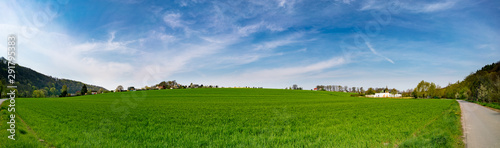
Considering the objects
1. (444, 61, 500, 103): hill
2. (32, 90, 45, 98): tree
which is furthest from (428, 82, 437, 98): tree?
(32, 90, 45, 98): tree

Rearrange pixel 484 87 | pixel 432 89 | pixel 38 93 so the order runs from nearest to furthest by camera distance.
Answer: pixel 484 87 → pixel 38 93 → pixel 432 89

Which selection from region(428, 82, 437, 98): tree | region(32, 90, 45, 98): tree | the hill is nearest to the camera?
the hill

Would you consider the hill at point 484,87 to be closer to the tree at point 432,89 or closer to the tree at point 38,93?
the tree at point 432,89

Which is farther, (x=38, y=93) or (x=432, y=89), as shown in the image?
(x=432, y=89)

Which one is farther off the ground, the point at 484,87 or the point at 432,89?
the point at 484,87

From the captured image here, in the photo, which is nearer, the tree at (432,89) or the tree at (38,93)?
the tree at (38,93)

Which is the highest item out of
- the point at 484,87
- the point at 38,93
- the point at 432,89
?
the point at 484,87

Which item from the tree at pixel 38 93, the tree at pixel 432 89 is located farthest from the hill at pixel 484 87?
the tree at pixel 38 93

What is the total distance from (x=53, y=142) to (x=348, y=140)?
1427 cm

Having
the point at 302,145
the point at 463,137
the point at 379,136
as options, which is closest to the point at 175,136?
the point at 302,145

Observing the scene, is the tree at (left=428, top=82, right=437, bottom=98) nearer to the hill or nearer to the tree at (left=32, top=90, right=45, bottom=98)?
the hill

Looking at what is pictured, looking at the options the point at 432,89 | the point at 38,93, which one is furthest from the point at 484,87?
the point at 38,93

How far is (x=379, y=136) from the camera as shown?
12.3 metres

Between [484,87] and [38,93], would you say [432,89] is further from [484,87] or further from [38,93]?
[38,93]
